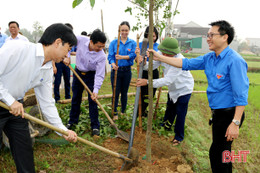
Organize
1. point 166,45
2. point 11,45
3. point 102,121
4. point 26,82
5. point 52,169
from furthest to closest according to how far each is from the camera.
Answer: point 102,121
point 166,45
point 52,169
point 26,82
point 11,45

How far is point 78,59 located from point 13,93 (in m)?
1.87

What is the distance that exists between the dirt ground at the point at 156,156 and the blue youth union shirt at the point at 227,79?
1129 mm

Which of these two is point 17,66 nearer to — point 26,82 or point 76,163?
point 26,82

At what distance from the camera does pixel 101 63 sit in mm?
3434

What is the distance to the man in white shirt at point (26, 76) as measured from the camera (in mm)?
1641

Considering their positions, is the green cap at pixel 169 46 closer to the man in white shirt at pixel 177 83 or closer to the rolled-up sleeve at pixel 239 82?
the man in white shirt at pixel 177 83

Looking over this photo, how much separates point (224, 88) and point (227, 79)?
10 centimetres

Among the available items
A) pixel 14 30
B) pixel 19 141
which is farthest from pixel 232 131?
pixel 14 30

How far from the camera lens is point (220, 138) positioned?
7.57 feet

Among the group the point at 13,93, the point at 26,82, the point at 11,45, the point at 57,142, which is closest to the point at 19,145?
the point at 13,93

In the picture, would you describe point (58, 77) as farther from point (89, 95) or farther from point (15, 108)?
point (15, 108)

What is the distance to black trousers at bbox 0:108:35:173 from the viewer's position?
1.95m

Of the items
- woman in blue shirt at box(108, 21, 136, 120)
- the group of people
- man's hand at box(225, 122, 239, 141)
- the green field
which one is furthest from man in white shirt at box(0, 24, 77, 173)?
woman in blue shirt at box(108, 21, 136, 120)

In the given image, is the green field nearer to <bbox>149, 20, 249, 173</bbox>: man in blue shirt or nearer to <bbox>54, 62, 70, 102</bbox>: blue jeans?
<bbox>54, 62, 70, 102</bbox>: blue jeans
